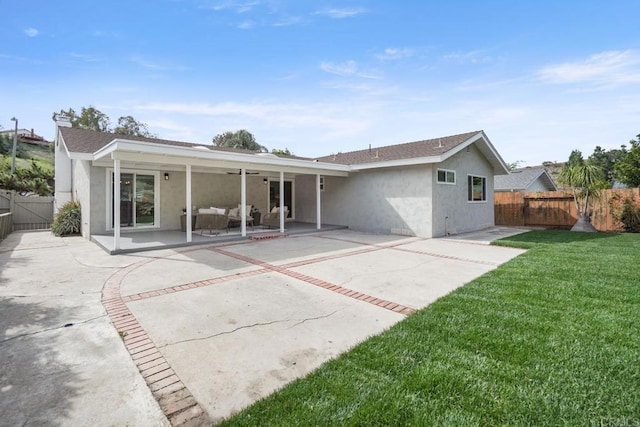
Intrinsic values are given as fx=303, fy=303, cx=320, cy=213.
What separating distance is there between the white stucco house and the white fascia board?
32mm

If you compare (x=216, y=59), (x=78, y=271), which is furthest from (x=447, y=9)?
(x=78, y=271)

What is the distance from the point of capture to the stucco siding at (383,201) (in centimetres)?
1202

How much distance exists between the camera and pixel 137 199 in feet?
39.4

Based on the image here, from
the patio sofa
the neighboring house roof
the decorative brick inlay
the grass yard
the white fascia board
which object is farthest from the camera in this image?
the neighboring house roof

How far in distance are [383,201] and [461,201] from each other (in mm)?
3567

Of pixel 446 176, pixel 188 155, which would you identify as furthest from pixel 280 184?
pixel 446 176

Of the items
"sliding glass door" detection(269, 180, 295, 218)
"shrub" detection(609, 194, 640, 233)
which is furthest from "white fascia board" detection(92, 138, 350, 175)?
"shrub" detection(609, 194, 640, 233)

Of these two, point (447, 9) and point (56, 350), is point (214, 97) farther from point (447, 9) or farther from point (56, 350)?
point (56, 350)

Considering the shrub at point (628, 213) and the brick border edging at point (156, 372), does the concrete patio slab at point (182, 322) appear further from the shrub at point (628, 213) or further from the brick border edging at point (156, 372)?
the shrub at point (628, 213)

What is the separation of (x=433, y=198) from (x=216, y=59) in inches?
418

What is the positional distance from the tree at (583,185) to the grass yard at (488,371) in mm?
11659

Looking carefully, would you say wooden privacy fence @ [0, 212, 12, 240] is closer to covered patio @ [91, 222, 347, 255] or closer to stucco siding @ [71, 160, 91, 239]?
stucco siding @ [71, 160, 91, 239]

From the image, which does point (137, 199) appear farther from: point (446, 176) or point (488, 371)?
point (488, 371)

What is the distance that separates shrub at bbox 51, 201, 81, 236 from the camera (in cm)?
1213
